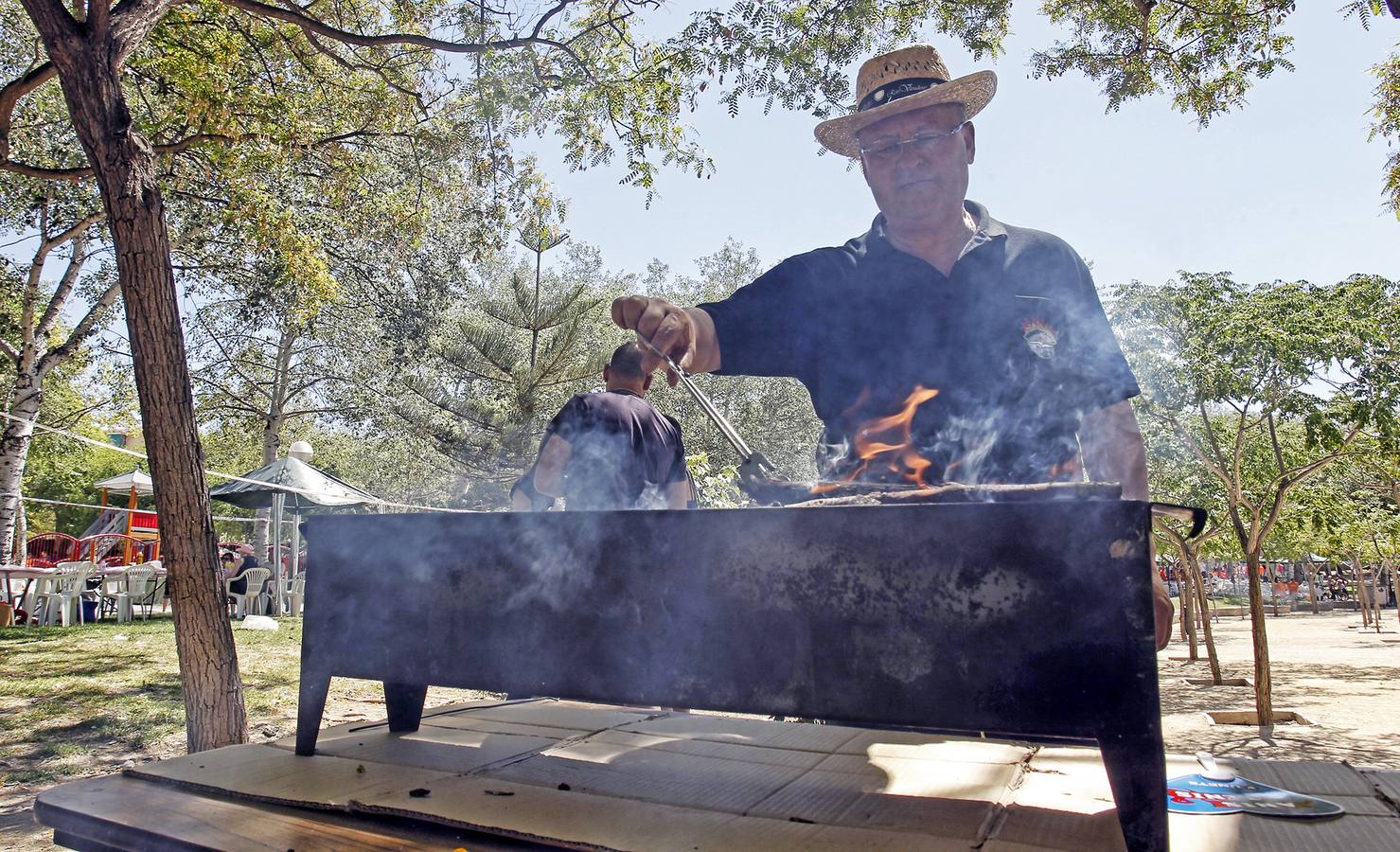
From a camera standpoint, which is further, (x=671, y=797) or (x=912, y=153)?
(x=912, y=153)

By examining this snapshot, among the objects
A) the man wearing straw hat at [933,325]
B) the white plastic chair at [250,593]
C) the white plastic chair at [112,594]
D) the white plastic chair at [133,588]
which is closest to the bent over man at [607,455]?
the man wearing straw hat at [933,325]

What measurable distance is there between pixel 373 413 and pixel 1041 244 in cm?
1896

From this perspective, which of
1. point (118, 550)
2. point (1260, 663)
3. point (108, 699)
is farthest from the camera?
point (118, 550)

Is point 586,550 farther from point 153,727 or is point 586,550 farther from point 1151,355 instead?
point 1151,355

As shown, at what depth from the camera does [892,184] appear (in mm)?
2441

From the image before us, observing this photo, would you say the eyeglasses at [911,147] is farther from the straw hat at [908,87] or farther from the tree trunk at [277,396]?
the tree trunk at [277,396]

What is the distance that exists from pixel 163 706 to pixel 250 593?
23.5 ft

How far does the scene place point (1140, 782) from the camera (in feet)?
4.11

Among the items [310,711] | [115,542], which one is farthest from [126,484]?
[310,711]

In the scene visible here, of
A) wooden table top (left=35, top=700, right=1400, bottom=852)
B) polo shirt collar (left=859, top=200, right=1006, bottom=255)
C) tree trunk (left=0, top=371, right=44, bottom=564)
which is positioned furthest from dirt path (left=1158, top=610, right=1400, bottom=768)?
tree trunk (left=0, top=371, right=44, bottom=564)

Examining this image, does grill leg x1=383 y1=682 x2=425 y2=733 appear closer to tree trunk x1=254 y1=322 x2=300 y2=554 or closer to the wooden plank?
the wooden plank

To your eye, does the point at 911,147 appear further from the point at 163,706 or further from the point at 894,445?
the point at 163,706

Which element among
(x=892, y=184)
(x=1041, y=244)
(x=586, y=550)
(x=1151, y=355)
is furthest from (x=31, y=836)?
(x=1151, y=355)

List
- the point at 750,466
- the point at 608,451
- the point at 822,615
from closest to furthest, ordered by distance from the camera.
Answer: the point at 822,615 → the point at 750,466 → the point at 608,451
